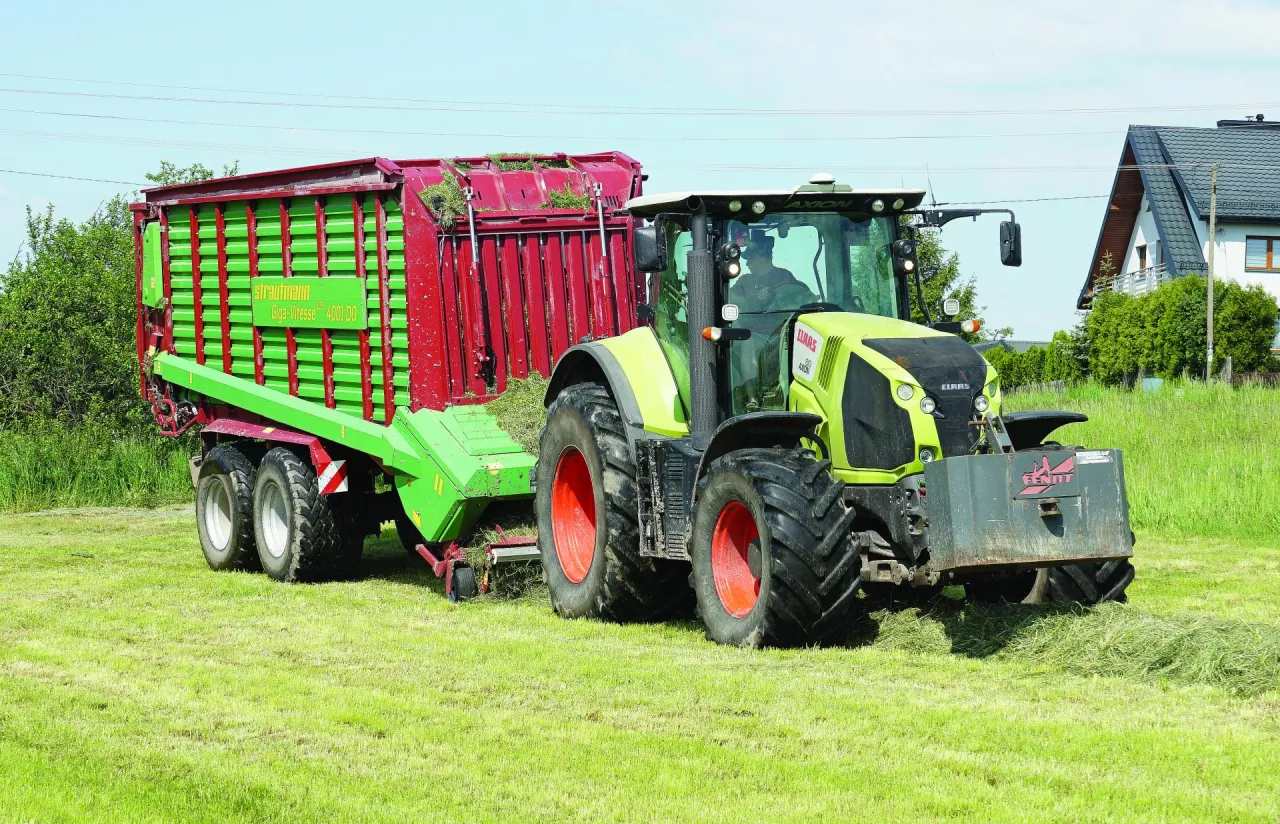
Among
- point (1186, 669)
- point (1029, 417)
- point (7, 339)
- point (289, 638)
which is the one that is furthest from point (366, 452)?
point (7, 339)

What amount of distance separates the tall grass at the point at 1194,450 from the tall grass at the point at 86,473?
1153cm

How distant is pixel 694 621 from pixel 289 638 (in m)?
2.41

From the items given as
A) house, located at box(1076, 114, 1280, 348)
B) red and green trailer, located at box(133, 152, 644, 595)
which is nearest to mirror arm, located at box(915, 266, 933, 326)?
red and green trailer, located at box(133, 152, 644, 595)

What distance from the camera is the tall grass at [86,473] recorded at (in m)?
20.8

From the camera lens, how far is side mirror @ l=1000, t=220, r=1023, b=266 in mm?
8703

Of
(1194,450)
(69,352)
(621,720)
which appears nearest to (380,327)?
(621,720)

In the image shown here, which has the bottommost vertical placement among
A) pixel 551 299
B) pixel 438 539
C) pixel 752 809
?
pixel 752 809

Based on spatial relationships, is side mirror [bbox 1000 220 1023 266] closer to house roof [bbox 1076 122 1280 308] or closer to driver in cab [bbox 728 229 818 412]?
driver in cab [bbox 728 229 818 412]

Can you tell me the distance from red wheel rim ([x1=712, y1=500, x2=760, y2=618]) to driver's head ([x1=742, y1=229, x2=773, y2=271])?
57.9 inches

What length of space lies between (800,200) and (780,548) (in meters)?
2.16

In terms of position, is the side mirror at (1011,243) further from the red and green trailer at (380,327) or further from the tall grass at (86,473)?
the tall grass at (86,473)

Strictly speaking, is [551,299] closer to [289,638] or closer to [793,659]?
[289,638]

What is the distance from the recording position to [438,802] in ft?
18.1

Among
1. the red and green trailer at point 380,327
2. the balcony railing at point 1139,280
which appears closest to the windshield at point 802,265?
the red and green trailer at point 380,327
